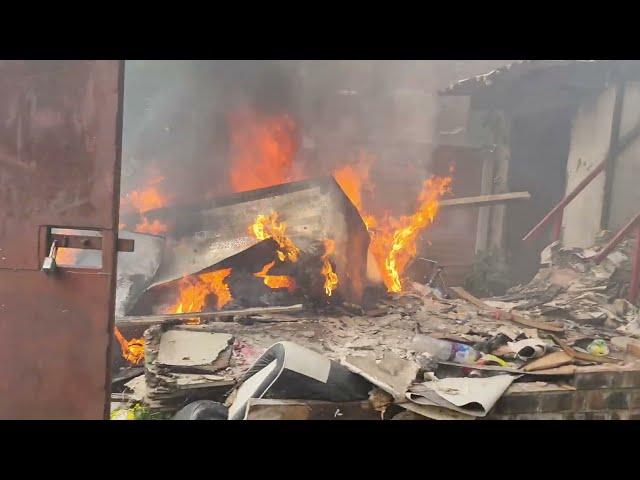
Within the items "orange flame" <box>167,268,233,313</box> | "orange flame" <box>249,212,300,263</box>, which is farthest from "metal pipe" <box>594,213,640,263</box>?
"orange flame" <box>167,268,233,313</box>

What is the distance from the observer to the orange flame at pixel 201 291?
7.28m

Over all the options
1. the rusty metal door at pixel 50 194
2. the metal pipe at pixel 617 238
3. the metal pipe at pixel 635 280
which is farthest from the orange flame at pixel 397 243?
the rusty metal door at pixel 50 194

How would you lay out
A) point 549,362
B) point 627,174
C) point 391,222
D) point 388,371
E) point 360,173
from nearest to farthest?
point 388,371
point 549,362
point 627,174
point 391,222
point 360,173

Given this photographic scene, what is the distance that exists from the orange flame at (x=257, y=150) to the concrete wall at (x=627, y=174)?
781cm

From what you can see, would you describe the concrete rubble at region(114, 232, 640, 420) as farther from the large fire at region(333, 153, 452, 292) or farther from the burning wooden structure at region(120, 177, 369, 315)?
the large fire at region(333, 153, 452, 292)

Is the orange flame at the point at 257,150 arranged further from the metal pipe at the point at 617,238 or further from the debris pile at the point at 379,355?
the metal pipe at the point at 617,238

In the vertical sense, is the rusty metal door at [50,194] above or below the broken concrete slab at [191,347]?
above

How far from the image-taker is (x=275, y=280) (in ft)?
25.1

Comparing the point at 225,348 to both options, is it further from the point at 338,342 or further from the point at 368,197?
the point at 368,197

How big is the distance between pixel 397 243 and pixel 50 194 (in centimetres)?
876

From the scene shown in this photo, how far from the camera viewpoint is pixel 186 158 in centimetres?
1231

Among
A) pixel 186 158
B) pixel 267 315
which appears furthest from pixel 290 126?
pixel 267 315

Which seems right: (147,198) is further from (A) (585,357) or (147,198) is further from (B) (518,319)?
(A) (585,357)

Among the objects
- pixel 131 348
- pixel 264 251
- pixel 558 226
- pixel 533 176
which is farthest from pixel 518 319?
pixel 533 176
